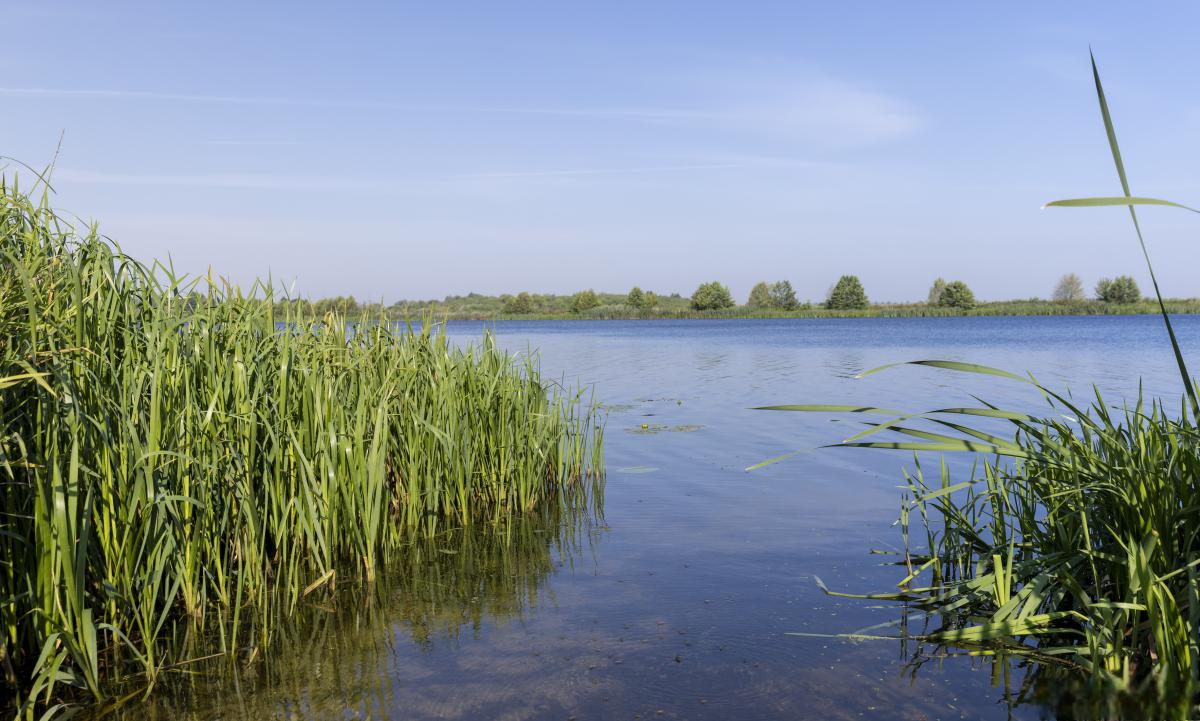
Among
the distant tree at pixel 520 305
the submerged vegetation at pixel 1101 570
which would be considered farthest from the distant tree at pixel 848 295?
the submerged vegetation at pixel 1101 570

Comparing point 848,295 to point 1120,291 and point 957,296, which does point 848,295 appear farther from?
point 1120,291

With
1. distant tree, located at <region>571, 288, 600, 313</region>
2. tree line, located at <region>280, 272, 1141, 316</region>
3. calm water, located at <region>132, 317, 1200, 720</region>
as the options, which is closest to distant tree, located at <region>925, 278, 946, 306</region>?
tree line, located at <region>280, 272, 1141, 316</region>

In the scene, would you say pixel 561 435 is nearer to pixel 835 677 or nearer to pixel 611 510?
pixel 611 510

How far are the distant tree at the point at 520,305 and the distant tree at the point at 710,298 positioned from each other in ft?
73.6

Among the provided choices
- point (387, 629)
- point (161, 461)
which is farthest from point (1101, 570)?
point (161, 461)

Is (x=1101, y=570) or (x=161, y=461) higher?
(x=161, y=461)

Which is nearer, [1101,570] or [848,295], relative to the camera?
[1101,570]

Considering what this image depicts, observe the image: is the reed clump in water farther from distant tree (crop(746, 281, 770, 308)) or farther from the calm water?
distant tree (crop(746, 281, 770, 308))

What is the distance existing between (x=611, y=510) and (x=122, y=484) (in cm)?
487

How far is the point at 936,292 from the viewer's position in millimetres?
95438

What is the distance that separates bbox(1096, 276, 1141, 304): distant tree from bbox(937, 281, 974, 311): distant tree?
13318 millimetres

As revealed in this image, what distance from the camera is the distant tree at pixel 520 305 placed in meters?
105

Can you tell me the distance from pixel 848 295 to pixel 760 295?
11385 millimetres

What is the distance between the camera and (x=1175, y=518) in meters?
3.49
